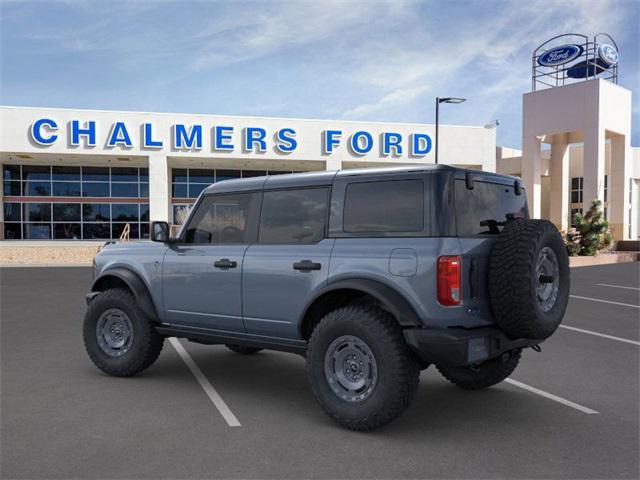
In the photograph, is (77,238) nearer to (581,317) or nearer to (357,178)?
(581,317)

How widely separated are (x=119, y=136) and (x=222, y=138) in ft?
17.6

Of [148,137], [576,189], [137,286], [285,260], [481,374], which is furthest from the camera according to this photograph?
[576,189]

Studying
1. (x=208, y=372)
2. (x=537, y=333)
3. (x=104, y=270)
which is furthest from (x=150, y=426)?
(x=537, y=333)

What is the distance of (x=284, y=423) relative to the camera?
482cm

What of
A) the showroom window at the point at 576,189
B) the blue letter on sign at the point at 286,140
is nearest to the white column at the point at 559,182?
the showroom window at the point at 576,189

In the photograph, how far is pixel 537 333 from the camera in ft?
14.9

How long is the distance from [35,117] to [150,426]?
3032cm

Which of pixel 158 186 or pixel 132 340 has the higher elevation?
pixel 158 186

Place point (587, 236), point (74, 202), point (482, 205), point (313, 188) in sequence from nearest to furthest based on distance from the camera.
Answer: point (482, 205) < point (313, 188) < point (587, 236) < point (74, 202)

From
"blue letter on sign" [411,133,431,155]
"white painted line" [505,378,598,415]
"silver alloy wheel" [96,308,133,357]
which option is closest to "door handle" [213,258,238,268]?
"silver alloy wheel" [96,308,133,357]

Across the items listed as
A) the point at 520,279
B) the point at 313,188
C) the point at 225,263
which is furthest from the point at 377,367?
the point at 225,263

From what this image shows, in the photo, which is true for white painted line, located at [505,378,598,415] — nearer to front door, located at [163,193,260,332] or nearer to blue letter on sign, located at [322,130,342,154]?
front door, located at [163,193,260,332]

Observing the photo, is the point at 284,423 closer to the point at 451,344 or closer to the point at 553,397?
the point at 451,344

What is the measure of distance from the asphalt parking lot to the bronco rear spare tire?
2.81 ft
